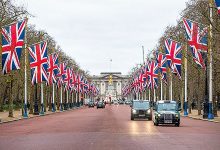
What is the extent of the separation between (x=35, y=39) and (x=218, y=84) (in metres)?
27.2

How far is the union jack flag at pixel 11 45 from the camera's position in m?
43.1

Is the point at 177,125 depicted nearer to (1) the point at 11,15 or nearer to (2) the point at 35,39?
(1) the point at 11,15

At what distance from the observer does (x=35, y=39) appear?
2950 inches

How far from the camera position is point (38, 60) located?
56938mm

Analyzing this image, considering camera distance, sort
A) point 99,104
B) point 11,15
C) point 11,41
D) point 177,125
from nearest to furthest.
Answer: point 177,125 → point 11,41 → point 11,15 → point 99,104

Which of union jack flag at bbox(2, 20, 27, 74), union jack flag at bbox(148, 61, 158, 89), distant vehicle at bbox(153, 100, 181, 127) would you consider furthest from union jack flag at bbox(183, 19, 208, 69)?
union jack flag at bbox(148, 61, 158, 89)

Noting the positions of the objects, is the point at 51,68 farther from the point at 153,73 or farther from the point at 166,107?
the point at 166,107

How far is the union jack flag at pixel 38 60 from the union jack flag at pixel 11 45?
38.1 ft

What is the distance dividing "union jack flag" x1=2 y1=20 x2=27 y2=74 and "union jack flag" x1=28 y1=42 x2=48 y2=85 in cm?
1160

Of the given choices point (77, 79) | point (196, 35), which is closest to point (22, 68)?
point (196, 35)

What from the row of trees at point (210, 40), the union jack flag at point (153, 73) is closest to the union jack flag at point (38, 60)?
the row of trees at point (210, 40)

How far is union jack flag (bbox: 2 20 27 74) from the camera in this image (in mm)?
43062

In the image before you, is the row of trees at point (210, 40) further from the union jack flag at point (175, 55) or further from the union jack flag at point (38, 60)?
the union jack flag at point (38, 60)

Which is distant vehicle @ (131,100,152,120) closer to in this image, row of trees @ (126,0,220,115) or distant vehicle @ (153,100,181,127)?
row of trees @ (126,0,220,115)
